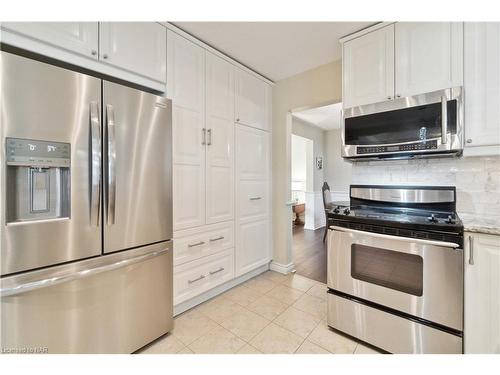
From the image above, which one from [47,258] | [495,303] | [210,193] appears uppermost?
[210,193]

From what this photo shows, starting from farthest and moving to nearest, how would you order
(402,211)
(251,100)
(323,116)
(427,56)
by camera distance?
(323,116), (251,100), (402,211), (427,56)

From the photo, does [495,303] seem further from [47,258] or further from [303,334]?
[47,258]

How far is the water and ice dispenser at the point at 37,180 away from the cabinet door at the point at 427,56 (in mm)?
2338

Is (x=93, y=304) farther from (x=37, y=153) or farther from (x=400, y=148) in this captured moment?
(x=400, y=148)

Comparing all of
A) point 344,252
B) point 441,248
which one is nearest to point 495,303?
point 441,248

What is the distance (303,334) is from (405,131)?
1755 millimetres

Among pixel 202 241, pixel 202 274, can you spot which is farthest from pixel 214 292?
pixel 202 241

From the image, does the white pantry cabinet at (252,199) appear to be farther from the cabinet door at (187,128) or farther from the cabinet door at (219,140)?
the cabinet door at (187,128)

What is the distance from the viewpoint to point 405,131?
5.40 ft

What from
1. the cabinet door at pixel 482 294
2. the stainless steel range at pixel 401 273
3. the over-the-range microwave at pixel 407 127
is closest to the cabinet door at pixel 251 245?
the stainless steel range at pixel 401 273

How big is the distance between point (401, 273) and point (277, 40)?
218cm

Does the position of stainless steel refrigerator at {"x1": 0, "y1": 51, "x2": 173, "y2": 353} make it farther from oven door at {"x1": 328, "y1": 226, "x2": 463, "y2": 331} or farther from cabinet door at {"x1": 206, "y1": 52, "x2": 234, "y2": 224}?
oven door at {"x1": 328, "y1": 226, "x2": 463, "y2": 331}

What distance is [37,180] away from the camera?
1129 mm

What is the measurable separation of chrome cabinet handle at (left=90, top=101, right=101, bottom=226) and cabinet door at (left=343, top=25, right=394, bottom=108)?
1919mm
